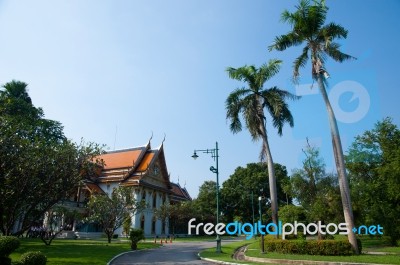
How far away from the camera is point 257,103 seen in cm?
2638

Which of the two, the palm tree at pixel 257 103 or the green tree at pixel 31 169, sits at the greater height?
the palm tree at pixel 257 103

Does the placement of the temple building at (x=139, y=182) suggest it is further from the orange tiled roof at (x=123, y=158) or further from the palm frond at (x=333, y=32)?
the palm frond at (x=333, y=32)

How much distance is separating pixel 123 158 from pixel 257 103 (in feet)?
97.7

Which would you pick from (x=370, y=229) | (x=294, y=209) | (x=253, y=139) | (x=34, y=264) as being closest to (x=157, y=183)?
(x=294, y=209)

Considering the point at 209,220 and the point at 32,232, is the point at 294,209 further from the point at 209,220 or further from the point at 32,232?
the point at 32,232

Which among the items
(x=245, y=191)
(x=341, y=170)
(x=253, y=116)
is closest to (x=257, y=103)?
(x=253, y=116)

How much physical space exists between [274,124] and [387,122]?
37.4 ft

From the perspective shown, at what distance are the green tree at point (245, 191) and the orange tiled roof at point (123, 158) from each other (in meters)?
19.4

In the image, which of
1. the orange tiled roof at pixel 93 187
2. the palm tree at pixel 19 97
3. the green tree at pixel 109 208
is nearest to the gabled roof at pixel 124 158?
the orange tiled roof at pixel 93 187

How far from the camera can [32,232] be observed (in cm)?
3838

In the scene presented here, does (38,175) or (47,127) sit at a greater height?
(47,127)

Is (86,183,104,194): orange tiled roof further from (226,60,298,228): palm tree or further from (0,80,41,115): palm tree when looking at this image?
(226,60,298,228): palm tree

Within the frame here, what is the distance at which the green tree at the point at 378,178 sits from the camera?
26031mm

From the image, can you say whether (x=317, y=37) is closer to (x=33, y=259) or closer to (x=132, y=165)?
(x=33, y=259)
